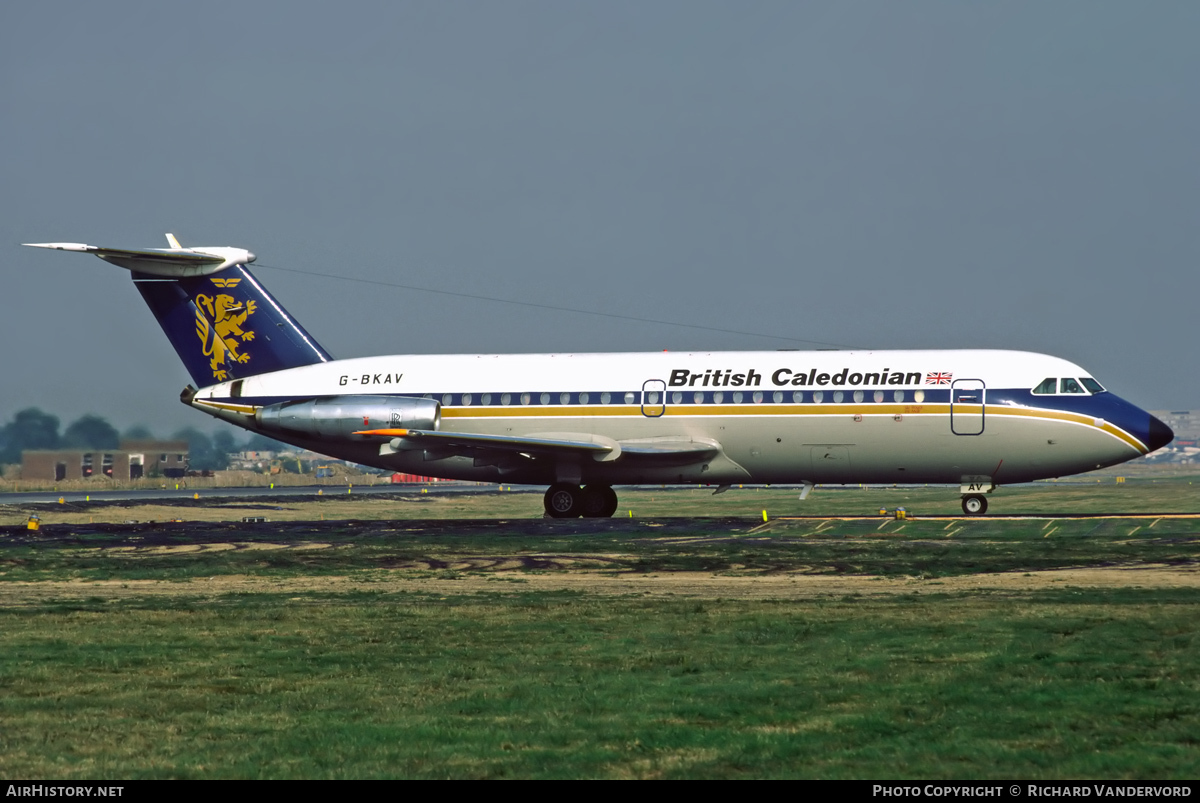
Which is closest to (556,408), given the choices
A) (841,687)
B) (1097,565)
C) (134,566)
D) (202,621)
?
(134,566)

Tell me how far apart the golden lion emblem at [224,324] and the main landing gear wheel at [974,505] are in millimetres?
20666

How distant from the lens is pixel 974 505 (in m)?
35.7

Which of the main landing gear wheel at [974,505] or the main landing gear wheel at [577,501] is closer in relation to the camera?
the main landing gear wheel at [974,505]

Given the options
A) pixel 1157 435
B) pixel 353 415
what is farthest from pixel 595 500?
pixel 1157 435

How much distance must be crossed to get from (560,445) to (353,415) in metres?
6.02

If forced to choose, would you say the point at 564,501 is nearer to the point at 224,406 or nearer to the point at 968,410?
the point at 224,406

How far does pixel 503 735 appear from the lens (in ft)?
33.0

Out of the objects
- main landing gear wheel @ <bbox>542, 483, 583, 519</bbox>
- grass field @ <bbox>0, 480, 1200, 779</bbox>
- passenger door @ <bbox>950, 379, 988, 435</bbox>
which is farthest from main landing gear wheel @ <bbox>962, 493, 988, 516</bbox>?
main landing gear wheel @ <bbox>542, 483, 583, 519</bbox>

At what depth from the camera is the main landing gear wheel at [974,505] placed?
1401 inches

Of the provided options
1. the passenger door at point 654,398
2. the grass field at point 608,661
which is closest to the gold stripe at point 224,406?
the passenger door at point 654,398

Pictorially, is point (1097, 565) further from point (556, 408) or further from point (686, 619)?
point (556, 408)

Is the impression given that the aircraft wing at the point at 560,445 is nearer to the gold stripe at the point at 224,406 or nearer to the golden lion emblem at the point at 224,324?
the gold stripe at the point at 224,406

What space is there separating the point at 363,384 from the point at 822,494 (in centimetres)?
2471

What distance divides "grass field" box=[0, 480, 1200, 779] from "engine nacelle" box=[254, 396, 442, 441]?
9.74m
